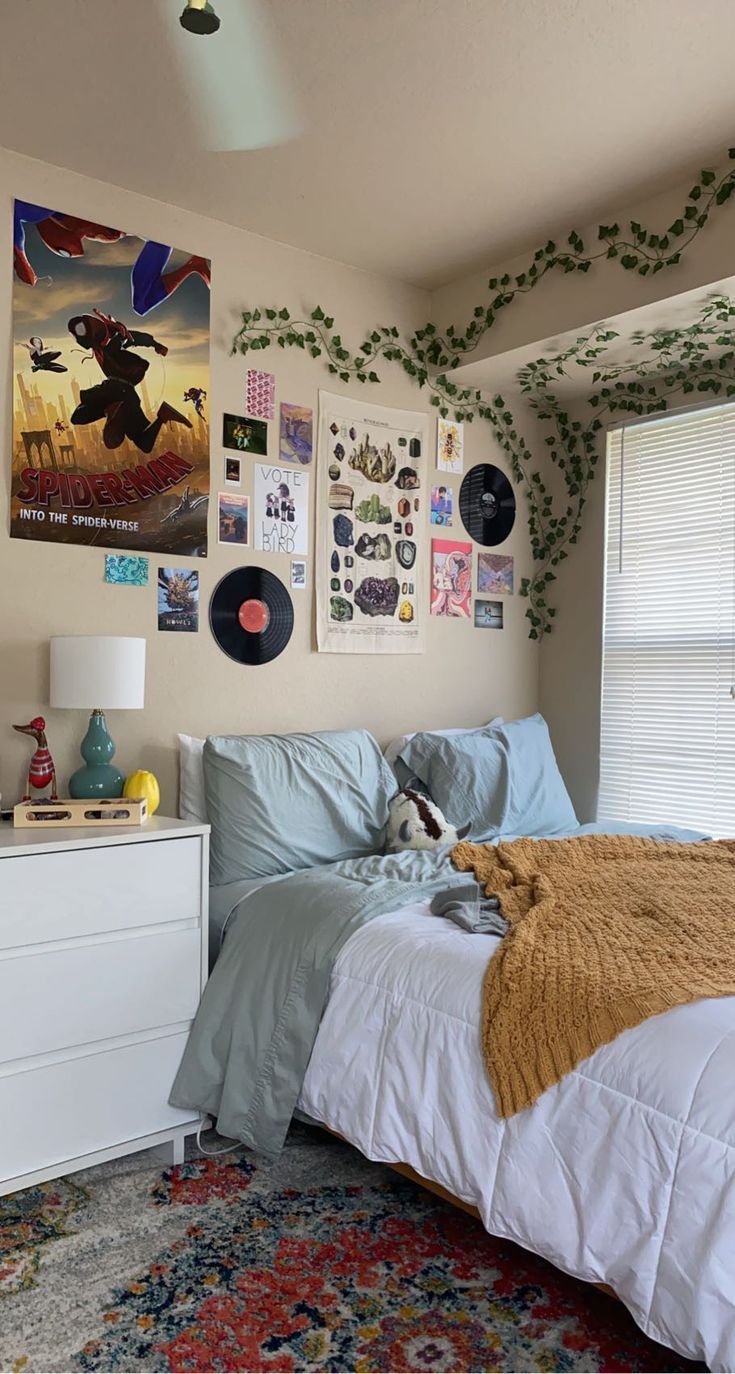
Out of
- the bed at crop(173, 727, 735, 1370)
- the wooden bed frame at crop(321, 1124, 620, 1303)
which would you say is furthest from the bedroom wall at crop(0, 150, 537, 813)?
the wooden bed frame at crop(321, 1124, 620, 1303)

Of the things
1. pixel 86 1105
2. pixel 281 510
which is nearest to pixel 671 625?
pixel 281 510

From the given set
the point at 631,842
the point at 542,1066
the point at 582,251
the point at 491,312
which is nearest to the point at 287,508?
the point at 491,312

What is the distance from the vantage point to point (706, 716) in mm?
3584

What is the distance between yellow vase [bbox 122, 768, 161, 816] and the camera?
2.68 m

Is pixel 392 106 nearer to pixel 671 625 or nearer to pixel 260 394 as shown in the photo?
pixel 260 394

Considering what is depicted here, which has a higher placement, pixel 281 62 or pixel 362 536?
pixel 281 62

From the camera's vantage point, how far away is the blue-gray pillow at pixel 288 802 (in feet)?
8.96

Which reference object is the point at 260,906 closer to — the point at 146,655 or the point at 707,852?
the point at 146,655

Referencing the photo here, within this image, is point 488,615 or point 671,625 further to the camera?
point 488,615

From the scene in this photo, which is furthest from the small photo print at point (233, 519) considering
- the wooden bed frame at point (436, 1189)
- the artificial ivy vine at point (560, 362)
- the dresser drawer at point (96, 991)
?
the wooden bed frame at point (436, 1189)

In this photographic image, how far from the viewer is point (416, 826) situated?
9.70 ft

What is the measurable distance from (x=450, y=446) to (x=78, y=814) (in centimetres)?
210

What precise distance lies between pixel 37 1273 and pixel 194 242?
8.85ft

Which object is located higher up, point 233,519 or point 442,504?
point 442,504
